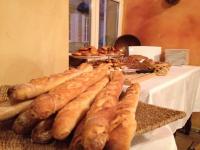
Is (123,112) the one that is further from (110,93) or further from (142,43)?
(142,43)

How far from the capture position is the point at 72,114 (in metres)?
0.44

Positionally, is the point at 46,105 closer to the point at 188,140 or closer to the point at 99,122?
the point at 99,122

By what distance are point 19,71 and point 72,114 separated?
66cm

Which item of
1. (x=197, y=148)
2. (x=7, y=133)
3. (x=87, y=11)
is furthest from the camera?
(x=87, y=11)

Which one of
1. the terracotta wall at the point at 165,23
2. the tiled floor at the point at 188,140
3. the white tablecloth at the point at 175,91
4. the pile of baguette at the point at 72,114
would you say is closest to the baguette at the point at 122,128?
the pile of baguette at the point at 72,114

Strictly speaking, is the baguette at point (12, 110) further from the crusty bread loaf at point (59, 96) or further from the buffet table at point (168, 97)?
the buffet table at point (168, 97)

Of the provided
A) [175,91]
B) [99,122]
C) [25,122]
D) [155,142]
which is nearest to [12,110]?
[25,122]

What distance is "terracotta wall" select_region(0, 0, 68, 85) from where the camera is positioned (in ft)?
3.06

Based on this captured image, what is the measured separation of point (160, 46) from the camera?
2336mm

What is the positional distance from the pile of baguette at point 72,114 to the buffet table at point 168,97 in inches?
4.4

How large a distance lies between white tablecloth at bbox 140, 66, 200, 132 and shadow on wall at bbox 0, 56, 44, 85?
539 millimetres

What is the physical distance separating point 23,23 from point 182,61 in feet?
4.94

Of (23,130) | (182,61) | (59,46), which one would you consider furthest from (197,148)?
(23,130)

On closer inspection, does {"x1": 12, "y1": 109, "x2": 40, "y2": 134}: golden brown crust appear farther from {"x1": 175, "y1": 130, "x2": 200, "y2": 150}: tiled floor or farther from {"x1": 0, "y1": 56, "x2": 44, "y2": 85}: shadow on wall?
{"x1": 175, "y1": 130, "x2": 200, "y2": 150}: tiled floor
